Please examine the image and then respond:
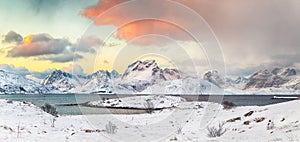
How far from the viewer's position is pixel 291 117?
2247cm

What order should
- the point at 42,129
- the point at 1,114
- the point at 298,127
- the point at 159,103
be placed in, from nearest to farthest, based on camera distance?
the point at 298,127 < the point at 42,129 < the point at 1,114 < the point at 159,103

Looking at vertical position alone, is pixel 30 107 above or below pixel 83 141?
above

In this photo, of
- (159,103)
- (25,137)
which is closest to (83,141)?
(25,137)

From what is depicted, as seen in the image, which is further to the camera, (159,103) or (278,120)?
(159,103)

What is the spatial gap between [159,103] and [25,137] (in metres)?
75.0

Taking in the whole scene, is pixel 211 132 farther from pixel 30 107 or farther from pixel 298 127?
pixel 30 107

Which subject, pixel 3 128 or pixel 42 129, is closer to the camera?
pixel 3 128

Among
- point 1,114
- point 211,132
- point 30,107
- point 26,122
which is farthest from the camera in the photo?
point 30,107

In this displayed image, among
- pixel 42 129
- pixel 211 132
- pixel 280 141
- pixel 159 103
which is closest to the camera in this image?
pixel 280 141

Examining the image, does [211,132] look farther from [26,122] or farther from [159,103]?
[159,103]

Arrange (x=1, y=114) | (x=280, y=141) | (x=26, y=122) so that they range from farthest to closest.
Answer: (x=1, y=114) < (x=26, y=122) < (x=280, y=141)

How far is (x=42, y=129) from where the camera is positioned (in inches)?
1000

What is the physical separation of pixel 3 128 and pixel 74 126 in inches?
331

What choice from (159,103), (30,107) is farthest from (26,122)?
(159,103)
